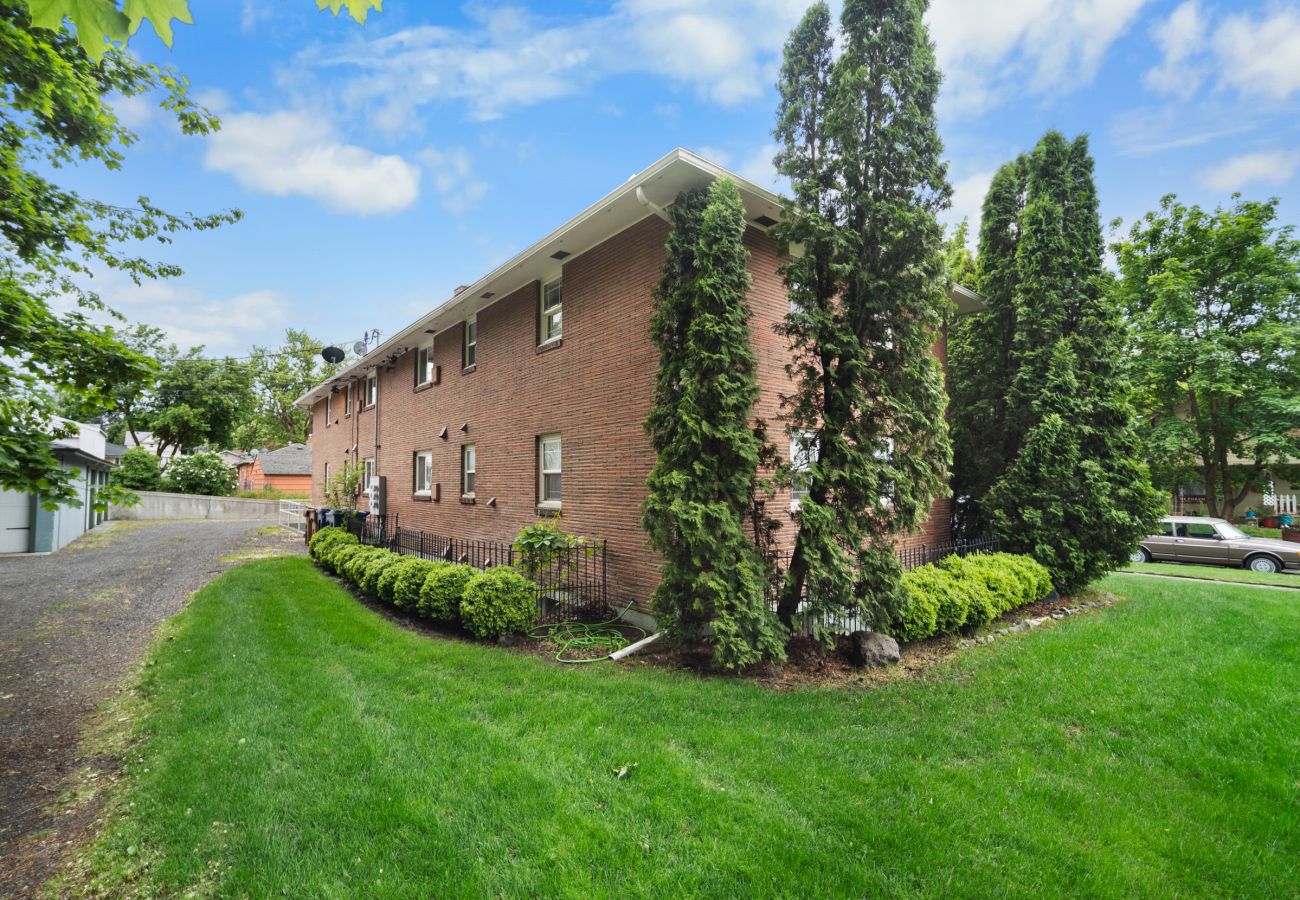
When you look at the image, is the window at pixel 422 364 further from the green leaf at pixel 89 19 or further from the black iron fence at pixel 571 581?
the green leaf at pixel 89 19

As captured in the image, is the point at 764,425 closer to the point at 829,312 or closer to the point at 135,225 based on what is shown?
the point at 829,312

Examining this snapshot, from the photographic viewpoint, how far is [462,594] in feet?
23.0

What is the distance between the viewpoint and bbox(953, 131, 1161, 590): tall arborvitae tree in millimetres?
9156

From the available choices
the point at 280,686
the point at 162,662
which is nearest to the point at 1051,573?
the point at 280,686

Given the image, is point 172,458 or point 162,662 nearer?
point 162,662

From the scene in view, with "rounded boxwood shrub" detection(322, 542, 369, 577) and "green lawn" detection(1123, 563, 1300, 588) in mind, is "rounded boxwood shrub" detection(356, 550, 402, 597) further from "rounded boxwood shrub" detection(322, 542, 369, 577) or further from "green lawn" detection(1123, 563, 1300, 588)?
"green lawn" detection(1123, 563, 1300, 588)

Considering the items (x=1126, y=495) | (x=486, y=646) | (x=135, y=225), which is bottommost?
(x=486, y=646)

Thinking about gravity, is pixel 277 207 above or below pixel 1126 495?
above

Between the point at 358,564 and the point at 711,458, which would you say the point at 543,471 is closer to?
the point at 358,564

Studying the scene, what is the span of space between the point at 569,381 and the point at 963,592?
254 inches

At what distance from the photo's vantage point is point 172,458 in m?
36.1

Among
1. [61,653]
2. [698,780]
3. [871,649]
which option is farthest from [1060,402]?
[61,653]

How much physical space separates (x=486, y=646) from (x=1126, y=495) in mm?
10307

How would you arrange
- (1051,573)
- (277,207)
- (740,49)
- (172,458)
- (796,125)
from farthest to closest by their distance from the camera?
(172,458) → (277,207) → (1051,573) → (740,49) → (796,125)
